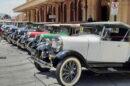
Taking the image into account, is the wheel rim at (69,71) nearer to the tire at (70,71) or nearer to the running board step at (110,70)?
the tire at (70,71)

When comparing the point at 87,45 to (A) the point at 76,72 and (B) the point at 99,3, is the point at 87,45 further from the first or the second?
(B) the point at 99,3

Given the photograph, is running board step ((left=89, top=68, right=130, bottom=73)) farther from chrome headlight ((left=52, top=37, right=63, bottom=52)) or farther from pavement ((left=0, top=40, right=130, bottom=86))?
chrome headlight ((left=52, top=37, right=63, bottom=52))

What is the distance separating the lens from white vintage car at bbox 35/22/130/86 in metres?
10.5

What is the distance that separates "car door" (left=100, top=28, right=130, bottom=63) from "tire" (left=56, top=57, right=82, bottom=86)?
0.86 metres

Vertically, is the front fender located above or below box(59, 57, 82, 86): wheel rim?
above

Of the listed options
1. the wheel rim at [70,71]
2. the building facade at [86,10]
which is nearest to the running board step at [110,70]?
the wheel rim at [70,71]

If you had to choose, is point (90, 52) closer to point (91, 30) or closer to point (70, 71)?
point (70, 71)

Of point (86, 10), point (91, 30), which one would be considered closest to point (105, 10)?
point (86, 10)

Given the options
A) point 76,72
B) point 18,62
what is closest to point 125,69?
point 76,72

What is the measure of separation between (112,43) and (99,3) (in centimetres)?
1777

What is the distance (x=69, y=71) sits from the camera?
10.5 meters

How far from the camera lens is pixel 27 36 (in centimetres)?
2098

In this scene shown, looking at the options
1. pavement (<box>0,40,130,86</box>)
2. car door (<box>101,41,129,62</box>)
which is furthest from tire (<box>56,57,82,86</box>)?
car door (<box>101,41,129,62</box>)

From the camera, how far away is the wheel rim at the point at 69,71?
10.4 meters
